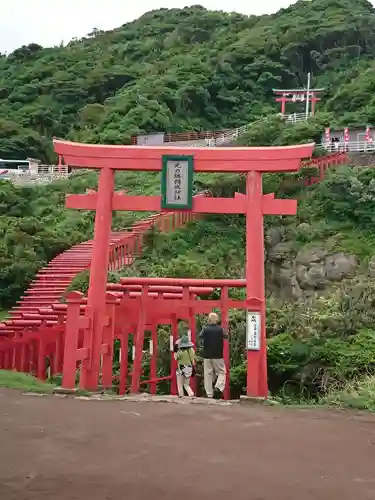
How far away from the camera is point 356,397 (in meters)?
7.83

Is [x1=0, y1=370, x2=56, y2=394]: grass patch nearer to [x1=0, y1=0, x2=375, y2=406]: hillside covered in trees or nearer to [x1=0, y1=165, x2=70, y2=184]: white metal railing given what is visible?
[x1=0, y1=0, x2=375, y2=406]: hillside covered in trees

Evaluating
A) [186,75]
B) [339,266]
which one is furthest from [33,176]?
[186,75]

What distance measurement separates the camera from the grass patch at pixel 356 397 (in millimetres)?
7598

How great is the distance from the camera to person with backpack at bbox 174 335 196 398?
935 centimetres

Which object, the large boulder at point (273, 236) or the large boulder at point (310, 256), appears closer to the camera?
the large boulder at point (310, 256)

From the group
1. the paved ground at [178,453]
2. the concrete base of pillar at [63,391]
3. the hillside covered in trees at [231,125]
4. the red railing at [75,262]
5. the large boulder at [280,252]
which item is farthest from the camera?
the large boulder at [280,252]

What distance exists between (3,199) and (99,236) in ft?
48.3

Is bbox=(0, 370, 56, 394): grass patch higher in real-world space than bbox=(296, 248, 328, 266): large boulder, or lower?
lower

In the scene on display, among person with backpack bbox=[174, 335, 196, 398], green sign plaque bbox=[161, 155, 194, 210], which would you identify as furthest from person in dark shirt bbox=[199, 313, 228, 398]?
green sign plaque bbox=[161, 155, 194, 210]

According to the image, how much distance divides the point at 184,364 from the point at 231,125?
125 feet

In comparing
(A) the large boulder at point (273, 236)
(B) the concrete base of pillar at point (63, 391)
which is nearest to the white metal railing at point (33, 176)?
(A) the large boulder at point (273, 236)

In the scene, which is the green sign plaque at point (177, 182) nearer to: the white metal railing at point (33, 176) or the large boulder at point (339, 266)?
the large boulder at point (339, 266)

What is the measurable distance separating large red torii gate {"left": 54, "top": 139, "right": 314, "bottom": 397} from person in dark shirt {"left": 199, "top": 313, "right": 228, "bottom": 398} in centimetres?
57

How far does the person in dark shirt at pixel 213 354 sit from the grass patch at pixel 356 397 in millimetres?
1503
